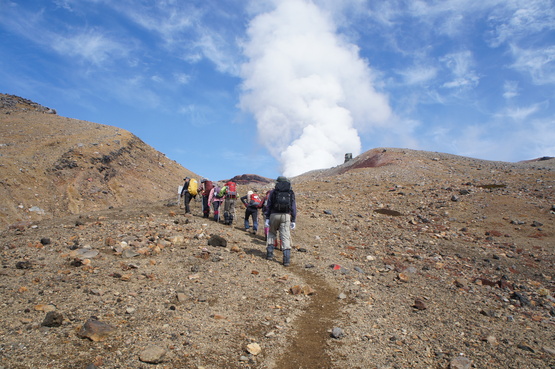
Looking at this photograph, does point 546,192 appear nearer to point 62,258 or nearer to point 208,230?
point 208,230

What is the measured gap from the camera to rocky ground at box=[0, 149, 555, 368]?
4695 mm

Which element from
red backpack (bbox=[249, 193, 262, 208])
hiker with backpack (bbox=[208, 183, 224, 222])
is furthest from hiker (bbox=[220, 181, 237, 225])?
red backpack (bbox=[249, 193, 262, 208])

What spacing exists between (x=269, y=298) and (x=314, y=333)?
4.57 ft

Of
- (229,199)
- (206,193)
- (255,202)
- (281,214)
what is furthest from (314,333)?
(206,193)

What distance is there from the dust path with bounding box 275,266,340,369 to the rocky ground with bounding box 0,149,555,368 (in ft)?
0.09

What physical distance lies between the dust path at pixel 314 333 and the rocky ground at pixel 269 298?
3 centimetres

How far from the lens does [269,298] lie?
6.68 metres

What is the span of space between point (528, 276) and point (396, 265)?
12.8ft

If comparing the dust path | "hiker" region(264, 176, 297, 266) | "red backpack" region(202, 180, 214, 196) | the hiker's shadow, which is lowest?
the dust path

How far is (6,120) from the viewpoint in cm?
2995

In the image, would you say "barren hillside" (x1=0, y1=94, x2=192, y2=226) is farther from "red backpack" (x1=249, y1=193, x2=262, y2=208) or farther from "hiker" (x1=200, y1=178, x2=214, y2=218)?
"red backpack" (x1=249, y1=193, x2=262, y2=208)

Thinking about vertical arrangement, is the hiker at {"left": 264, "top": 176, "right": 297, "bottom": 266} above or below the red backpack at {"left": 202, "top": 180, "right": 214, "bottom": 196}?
below

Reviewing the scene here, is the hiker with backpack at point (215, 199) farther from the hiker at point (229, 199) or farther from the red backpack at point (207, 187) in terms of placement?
the hiker at point (229, 199)

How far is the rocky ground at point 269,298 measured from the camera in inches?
185
